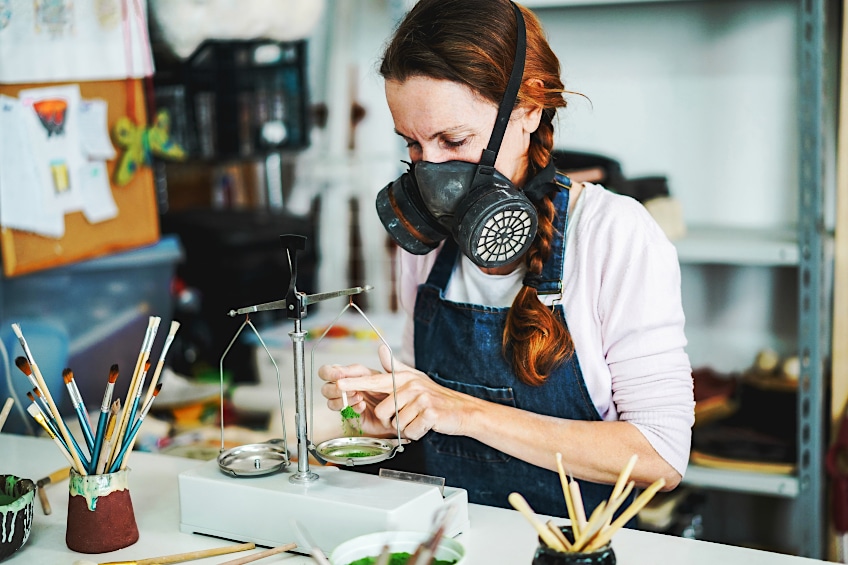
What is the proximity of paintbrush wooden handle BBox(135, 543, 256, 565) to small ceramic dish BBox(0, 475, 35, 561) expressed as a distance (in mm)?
169

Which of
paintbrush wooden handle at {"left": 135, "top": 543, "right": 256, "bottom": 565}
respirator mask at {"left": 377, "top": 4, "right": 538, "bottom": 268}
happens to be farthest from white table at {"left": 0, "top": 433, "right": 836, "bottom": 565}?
respirator mask at {"left": 377, "top": 4, "right": 538, "bottom": 268}

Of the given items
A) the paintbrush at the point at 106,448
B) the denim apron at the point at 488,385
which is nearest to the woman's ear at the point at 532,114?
the denim apron at the point at 488,385

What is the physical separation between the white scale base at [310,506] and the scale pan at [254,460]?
0.01 m

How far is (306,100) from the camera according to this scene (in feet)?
10.6

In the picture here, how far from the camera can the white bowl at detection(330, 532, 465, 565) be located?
1.06 m

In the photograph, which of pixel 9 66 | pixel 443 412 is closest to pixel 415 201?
pixel 443 412

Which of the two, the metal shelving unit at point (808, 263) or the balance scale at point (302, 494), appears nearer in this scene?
the balance scale at point (302, 494)

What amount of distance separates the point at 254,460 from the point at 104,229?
1283 mm

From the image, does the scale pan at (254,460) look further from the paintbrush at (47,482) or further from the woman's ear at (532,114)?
the woman's ear at (532,114)

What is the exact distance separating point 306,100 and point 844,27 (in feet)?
5.50

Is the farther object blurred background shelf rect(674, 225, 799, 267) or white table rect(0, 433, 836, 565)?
blurred background shelf rect(674, 225, 799, 267)

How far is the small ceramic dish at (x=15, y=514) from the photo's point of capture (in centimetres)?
123

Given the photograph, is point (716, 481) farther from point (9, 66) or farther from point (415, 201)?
point (9, 66)

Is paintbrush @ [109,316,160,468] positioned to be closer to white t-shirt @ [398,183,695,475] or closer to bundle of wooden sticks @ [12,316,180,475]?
bundle of wooden sticks @ [12,316,180,475]
